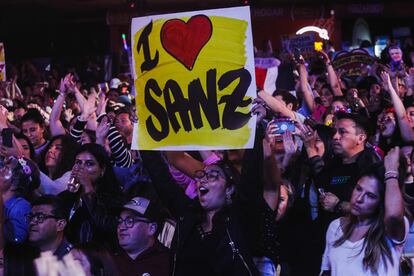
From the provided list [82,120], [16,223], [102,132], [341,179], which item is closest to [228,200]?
[341,179]

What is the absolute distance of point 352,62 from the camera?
11.6 m

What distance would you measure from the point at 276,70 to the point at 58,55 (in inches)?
576

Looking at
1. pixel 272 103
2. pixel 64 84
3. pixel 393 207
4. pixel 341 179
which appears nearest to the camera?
pixel 393 207

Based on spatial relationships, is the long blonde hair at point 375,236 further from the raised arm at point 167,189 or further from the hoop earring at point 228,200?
the raised arm at point 167,189

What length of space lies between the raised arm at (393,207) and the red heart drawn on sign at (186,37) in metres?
1.41

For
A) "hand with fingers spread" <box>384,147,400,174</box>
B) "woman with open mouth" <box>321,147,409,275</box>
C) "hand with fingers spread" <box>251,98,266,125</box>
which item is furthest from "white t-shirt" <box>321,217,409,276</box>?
"hand with fingers spread" <box>251,98,266,125</box>

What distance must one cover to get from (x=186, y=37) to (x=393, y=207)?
167 cm

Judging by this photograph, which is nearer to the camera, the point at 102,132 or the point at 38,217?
the point at 38,217

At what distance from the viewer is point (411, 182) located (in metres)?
5.81

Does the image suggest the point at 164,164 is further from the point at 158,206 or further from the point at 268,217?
the point at 268,217

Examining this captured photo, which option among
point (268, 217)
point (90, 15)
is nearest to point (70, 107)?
point (268, 217)

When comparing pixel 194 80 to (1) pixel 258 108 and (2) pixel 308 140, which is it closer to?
(1) pixel 258 108

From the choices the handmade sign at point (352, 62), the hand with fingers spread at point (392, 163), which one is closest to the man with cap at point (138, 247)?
the hand with fingers spread at point (392, 163)

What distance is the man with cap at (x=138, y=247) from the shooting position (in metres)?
5.09
